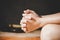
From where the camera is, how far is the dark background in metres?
1.35

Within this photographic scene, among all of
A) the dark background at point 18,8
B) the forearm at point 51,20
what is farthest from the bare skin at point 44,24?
the dark background at point 18,8

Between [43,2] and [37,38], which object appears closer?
[43,2]

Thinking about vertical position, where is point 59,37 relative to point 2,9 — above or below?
below

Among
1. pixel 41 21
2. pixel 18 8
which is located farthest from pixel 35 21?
pixel 18 8

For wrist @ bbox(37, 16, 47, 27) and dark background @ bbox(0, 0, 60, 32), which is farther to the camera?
dark background @ bbox(0, 0, 60, 32)

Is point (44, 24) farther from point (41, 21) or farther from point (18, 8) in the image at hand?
point (18, 8)

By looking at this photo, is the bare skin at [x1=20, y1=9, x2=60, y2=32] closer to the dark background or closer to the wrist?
the wrist

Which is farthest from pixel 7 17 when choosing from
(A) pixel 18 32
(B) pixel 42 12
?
(B) pixel 42 12

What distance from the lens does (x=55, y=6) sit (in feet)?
4.38

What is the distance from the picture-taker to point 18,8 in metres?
1.40

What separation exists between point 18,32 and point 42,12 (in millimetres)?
403

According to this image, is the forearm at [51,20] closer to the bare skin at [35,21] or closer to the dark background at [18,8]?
the bare skin at [35,21]

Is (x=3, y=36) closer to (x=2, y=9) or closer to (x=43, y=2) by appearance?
(x=2, y=9)

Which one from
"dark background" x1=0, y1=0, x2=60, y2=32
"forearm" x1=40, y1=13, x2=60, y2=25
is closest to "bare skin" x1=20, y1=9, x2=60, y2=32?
"forearm" x1=40, y1=13, x2=60, y2=25
